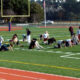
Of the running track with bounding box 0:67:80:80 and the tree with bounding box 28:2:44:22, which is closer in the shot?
the running track with bounding box 0:67:80:80

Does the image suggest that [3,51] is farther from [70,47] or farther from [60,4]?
[60,4]

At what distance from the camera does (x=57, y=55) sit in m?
18.3

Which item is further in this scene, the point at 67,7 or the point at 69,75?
the point at 67,7

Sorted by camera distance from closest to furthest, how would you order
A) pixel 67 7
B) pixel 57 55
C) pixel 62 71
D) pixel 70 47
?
pixel 62 71
pixel 57 55
pixel 70 47
pixel 67 7

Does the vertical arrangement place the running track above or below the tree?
below

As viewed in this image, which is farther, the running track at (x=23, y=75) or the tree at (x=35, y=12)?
the tree at (x=35, y=12)

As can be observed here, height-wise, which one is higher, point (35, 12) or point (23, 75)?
point (35, 12)

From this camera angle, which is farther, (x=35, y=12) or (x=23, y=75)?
(x=35, y=12)

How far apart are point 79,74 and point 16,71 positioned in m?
2.84

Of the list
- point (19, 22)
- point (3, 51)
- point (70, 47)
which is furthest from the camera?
point (19, 22)

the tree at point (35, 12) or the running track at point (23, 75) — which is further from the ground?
the tree at point (35, 12)

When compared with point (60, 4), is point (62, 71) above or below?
below

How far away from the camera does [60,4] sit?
104m

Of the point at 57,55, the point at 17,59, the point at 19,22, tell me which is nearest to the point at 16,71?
the point at 17,59
